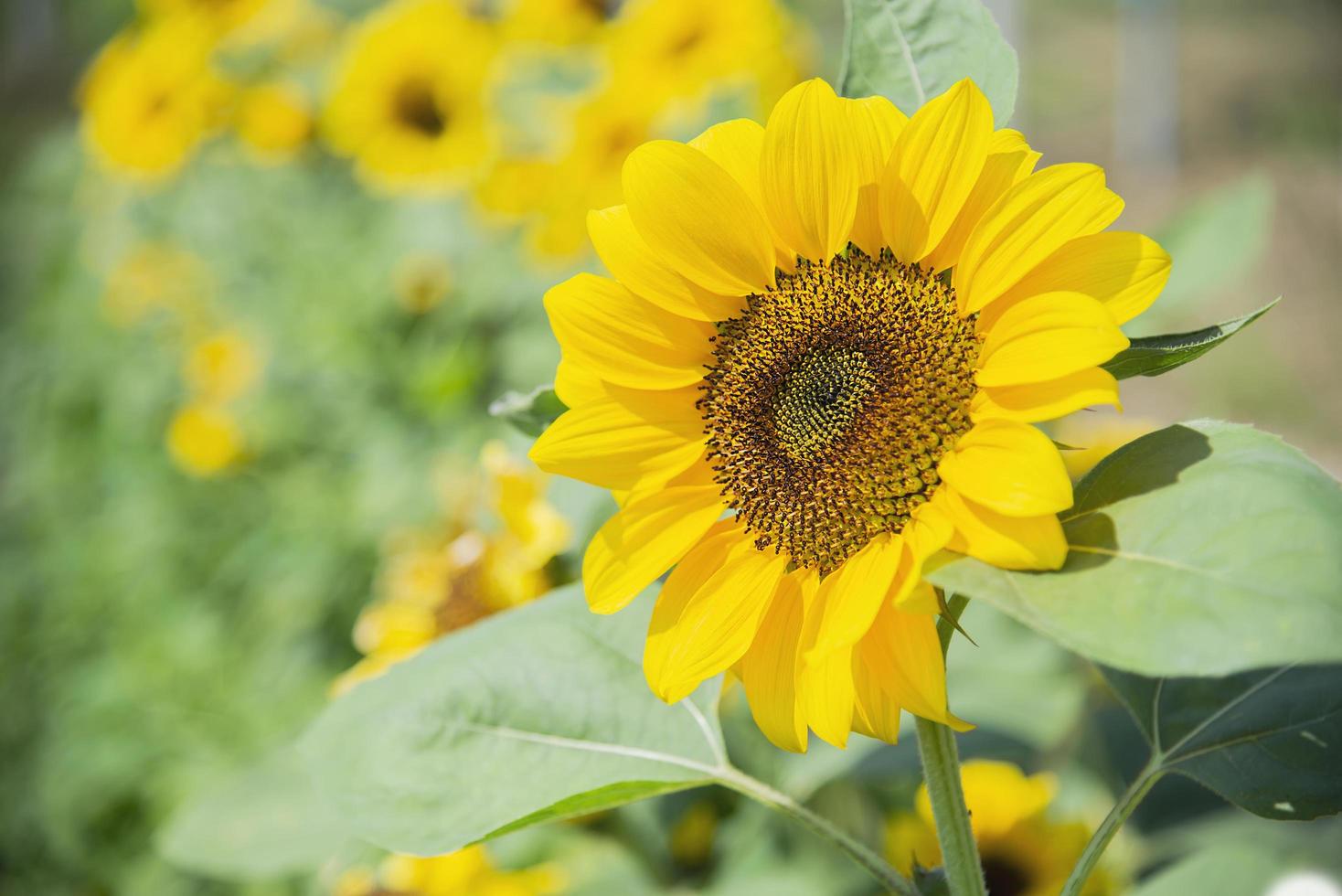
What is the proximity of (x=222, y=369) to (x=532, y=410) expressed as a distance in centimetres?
171

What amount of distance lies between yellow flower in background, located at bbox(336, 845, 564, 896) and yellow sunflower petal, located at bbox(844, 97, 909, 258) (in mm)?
632

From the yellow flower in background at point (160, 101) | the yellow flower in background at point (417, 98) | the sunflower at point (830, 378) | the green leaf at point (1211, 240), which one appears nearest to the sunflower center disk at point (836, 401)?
the sunflower at point (830, 378)

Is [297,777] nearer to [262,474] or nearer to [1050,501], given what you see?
[1050,501]

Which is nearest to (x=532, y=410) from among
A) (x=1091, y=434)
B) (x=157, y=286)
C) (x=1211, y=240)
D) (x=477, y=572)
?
(x=477, y=572)

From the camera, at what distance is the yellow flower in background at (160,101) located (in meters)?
2.08

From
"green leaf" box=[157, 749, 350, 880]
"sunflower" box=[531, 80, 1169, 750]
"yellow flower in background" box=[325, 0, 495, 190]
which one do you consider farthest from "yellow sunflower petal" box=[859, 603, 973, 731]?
"yellow flower in background" box=[325, 0, 495, 190]

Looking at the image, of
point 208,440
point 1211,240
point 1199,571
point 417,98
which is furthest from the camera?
point 208,440

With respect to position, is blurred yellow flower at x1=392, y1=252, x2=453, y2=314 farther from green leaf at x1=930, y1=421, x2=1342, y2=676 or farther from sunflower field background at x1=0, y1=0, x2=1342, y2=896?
green leaf at x1=930, y1=421, x2=1342, y2=676

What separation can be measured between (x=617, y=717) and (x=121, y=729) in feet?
5.94

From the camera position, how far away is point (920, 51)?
0.53m

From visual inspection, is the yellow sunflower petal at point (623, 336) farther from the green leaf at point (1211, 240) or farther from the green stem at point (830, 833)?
the green leaf at point (1211, 240)

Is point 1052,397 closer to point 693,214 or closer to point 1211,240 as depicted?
point 693,214

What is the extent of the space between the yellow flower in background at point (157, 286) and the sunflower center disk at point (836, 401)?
216 centimetres

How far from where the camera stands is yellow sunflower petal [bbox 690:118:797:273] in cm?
48
